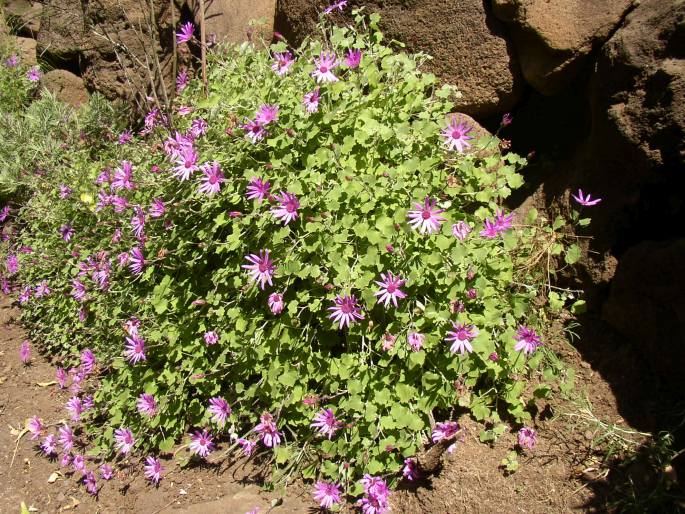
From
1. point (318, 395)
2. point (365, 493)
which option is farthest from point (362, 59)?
point (365, 493)

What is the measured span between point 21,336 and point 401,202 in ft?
10.9

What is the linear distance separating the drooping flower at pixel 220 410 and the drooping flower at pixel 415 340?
1.04 metres

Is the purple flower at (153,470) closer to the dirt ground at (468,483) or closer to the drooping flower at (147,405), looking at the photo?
the dirt ground at (468,483)

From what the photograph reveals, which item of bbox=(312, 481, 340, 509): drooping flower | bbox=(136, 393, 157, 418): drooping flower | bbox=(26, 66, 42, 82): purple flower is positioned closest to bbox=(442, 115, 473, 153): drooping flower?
bbox=(312, 481, 340, 509): drooping flower

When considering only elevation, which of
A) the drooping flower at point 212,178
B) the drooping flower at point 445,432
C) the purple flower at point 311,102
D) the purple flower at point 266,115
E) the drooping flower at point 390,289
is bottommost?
the drooping flower at point 445,432

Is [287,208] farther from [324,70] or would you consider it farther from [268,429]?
[268,429]

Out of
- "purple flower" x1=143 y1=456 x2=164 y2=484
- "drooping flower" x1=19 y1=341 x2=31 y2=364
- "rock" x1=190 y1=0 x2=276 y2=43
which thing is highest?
"rock" x1=190 y1=0 x2=276 y2=43

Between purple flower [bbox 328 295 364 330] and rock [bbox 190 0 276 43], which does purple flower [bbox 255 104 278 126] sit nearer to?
purple flower [bbox 328 295 364 330]

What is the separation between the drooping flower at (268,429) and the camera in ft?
8.81

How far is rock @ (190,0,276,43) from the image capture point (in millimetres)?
4484

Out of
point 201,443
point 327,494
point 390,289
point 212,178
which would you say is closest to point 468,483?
point 327,494

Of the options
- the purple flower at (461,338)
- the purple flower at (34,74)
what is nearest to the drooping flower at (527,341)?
the purple flower at (461,338)

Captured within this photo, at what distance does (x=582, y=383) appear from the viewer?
2.68 m

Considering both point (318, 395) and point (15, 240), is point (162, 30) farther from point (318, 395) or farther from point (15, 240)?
point (318, 395)
